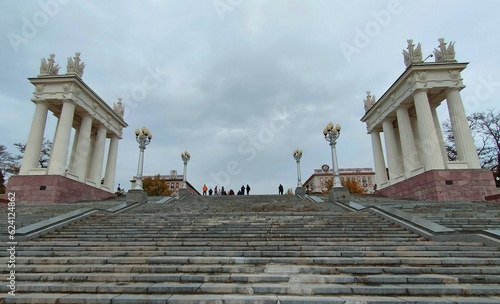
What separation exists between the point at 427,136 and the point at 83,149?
28.8m

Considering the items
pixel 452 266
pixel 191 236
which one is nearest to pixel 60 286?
pixel 191 236

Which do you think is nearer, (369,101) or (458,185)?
(458,185)

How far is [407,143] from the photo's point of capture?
23859mm

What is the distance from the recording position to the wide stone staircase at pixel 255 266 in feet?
15.2

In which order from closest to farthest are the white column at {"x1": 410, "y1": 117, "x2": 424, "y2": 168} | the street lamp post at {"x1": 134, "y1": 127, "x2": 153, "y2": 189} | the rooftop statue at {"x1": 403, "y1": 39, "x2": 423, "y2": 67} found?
the street lamp post at {"x1": 134, "y1": 127, "x2": 153, "y2": 189}, the rooftop statue at {"x1": 403, "y1": 39, "x2": 423, "y2": 67}, the white column at {"x1": 410, "y1": 117, "x2": 424, "y2": 168}

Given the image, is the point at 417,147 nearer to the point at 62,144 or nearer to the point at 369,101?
the point at 369,101

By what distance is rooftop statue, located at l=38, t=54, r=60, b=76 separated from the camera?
23.8 metres

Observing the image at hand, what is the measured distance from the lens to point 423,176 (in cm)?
2011

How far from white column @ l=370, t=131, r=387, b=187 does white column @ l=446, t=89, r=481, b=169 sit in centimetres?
780

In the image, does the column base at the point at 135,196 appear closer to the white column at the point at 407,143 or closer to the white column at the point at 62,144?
the white column at the point at 62,144

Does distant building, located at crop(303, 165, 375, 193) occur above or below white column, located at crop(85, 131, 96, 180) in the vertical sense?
above

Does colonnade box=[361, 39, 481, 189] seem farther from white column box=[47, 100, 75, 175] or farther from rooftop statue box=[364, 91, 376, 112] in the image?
white column box=[47, 100, 75, 175]

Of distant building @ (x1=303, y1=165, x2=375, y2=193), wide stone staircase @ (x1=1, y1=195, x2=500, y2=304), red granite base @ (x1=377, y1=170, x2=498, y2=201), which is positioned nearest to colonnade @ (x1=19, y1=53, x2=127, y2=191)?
wide stone staircase @ (x1=1, y1=195, x2=500, y2=304)

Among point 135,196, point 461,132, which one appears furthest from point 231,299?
point 461,132
